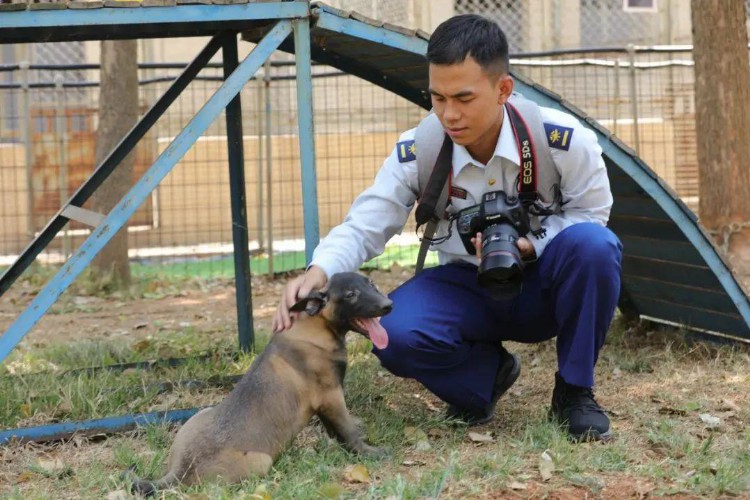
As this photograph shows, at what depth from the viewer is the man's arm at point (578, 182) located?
13.5 ft

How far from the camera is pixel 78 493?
375cm

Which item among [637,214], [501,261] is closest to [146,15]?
[501,261]

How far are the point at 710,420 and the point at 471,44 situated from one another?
6.10ft

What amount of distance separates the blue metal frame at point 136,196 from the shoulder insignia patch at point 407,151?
2.47 feet

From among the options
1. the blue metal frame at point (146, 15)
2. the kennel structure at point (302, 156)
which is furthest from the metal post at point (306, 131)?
the blue metal frame at point (146, 15)

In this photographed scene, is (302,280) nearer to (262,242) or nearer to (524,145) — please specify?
(524,145)

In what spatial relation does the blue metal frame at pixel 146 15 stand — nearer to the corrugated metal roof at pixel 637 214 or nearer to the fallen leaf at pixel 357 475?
the corrugated metal roof at pixel 637 214

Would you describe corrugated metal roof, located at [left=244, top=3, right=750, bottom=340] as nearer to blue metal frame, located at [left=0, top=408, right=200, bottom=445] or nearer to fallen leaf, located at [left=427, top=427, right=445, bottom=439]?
fallen leaf, located at [left=427, top=427, right=445, bottom=439]

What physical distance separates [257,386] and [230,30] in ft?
7.08

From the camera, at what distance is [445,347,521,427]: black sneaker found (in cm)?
450

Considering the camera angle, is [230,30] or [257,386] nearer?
[257,386]

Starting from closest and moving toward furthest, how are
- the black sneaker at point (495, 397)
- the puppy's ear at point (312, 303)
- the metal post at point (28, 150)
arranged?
1. the puppy's ear at point (312, 303)
2. the black sneaker at point (495, 397)
3. the metal post at point (28, 150)

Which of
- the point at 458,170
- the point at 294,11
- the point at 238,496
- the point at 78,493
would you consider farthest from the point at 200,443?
the point at 294,11

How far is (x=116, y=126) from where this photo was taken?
9078 millimetres
